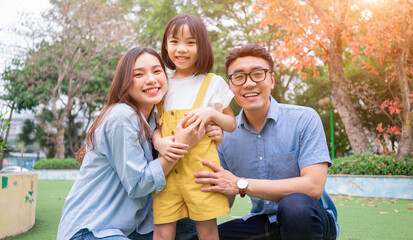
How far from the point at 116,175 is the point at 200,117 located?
62cm

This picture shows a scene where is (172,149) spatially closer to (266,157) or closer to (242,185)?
(242,185)

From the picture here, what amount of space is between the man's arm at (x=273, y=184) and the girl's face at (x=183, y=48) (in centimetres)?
73

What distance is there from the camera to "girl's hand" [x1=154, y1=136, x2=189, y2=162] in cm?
205

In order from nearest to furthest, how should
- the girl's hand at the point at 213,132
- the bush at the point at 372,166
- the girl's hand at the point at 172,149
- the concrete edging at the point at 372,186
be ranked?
the girl's hand at the point at 172,149 → the girl's hand at the point at 213,132 → the concrete edging at the point at 372,186 → the bush at the point at 372,166

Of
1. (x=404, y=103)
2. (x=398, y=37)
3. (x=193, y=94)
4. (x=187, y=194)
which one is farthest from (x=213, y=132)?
(x=404, y=103)

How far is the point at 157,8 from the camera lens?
49.4ft

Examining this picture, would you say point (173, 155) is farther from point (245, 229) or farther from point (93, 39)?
point (93, 39)

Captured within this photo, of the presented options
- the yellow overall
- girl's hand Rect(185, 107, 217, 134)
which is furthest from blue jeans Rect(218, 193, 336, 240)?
girl's hand Rect(185, 107, 217, 134)

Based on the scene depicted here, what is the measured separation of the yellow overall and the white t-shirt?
0.10 meters

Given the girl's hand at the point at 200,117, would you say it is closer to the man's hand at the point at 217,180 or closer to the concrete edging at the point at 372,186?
the man's hand at the point at 217,180

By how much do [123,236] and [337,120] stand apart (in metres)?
17.6

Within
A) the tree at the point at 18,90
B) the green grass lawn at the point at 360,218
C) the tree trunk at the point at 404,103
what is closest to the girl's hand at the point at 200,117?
the green grass lawn at the point at 360,218

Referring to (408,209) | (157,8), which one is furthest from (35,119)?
(408,209)

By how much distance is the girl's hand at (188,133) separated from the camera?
212 centimetres
